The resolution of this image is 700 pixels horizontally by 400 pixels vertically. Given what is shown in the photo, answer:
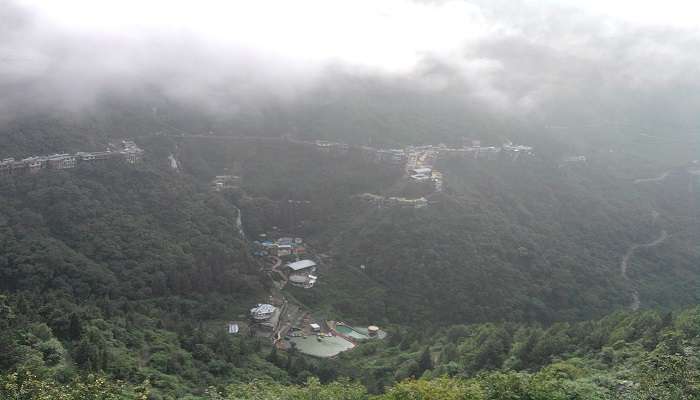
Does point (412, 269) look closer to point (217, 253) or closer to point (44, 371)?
point (217, 253)

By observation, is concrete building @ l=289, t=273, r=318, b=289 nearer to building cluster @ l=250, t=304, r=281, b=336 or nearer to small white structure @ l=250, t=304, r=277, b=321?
building cluster @ l=250, t=304, r=281, b=336

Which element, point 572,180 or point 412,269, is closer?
point 412,269

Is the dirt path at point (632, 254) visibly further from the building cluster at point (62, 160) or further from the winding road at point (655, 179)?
the building cluster at point (62, 160)

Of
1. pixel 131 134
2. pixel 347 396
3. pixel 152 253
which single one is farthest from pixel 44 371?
pixel 131 134

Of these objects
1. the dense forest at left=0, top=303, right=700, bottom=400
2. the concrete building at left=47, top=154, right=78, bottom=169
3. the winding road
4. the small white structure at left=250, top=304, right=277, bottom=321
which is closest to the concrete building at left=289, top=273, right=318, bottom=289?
the small white structure at left=250, top=304, right=277, bottom=321

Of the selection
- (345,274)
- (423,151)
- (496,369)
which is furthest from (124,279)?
(423,151)

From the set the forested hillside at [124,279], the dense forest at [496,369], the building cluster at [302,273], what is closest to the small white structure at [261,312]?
the forested hillside at [124,279]

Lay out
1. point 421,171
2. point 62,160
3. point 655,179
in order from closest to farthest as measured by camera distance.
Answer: point 62,160, point 421,171, point 655,179

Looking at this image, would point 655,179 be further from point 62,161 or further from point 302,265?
point 62,161
